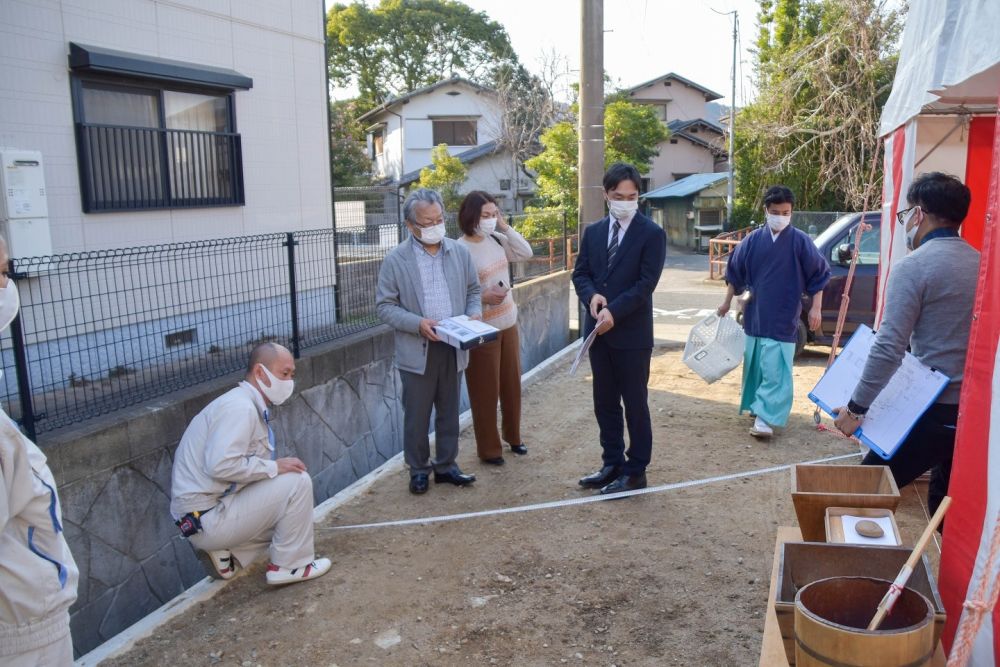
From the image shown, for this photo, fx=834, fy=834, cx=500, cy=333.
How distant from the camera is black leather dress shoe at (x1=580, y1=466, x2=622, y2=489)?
5.17 m

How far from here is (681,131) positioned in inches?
1435

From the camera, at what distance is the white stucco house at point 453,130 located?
1293 inches

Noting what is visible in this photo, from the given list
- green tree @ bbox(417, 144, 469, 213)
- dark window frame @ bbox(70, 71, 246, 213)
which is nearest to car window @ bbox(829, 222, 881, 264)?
dark window frame @ bbox(70, 71, 246, 213)

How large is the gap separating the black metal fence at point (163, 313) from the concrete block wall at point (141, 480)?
8.4 inches

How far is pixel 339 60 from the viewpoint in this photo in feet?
139

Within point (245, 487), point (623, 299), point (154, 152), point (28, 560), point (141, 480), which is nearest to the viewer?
point (28, 560)

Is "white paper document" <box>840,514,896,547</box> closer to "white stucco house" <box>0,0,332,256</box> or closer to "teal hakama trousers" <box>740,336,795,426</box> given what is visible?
"teal hakama trousers" <box>740,336,795,426</box>

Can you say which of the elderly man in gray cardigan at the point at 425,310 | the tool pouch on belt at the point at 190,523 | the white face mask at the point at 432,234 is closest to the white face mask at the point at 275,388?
the tool pouch on belt at the point at 190,523

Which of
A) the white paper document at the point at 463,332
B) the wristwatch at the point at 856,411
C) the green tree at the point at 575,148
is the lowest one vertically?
the wristwatch at the point at 856,411

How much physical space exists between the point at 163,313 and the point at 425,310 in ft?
9.16

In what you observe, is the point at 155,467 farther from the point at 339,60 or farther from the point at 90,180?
the point at 339,60

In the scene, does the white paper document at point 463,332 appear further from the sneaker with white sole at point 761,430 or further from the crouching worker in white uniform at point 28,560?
the crouching worker in white uniform at point 28,560

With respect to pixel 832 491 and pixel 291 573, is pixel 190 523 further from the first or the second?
pixel 832 491

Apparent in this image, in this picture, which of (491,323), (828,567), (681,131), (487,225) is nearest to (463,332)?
(491,323)
